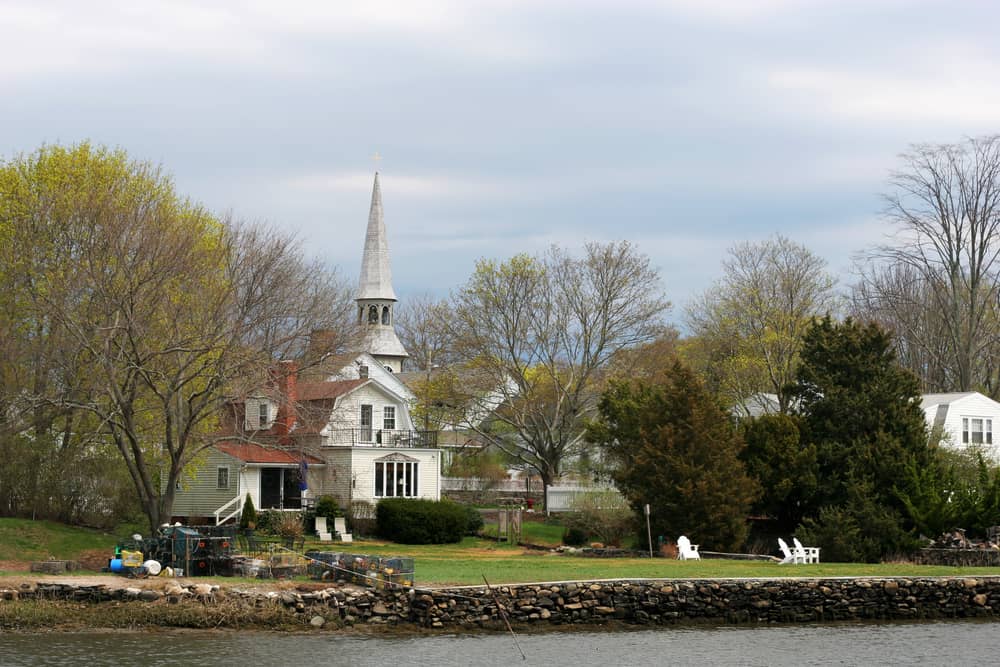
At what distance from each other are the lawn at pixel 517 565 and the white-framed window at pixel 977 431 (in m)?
26.0

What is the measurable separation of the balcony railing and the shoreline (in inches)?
955

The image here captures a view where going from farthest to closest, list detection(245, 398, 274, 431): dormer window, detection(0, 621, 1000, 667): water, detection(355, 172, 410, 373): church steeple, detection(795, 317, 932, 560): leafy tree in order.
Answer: detection(355, 172, 410, 373): church steeple, detection(245, 398, 274, 431): dormer window, detection(795, 317, 932, 560): leafy tree, detection(0, 621, 1000, 667): water

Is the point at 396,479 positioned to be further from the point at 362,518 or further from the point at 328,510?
the point at 328,510

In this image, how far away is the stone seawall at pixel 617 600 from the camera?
2889 cm

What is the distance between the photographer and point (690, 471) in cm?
4112

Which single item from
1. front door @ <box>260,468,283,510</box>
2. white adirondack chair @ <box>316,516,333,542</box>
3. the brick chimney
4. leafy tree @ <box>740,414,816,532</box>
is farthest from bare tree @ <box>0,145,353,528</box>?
leafy tree @ <box>740,414,816,532</box>

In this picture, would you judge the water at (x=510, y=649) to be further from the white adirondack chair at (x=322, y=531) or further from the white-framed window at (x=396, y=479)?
the white-framed window at (x=396, y=479)

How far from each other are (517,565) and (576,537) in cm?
1044

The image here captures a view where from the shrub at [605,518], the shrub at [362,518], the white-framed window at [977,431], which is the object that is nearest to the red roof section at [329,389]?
the shrub at [362,518]

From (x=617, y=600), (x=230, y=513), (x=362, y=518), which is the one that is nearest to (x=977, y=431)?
(x=362, y=518)

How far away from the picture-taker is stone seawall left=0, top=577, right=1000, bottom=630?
28891 millimetres

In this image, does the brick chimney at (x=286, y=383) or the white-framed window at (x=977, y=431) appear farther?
the white-framed window at (x=977, y=431)

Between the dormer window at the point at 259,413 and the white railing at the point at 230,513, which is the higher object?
the dormer window at the point at 259,413

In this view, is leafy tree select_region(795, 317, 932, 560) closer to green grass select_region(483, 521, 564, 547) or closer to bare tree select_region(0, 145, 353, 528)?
green grass select_region(483, 521, 564, 547)
